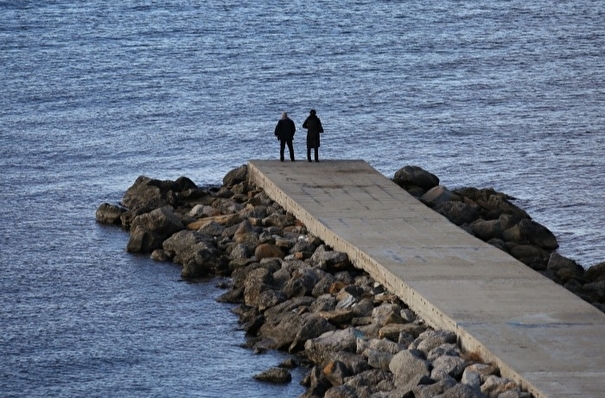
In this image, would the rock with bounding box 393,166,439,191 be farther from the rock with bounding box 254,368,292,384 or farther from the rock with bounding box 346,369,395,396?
the rock with bounding box 346,369,395,396

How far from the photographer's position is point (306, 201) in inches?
1233

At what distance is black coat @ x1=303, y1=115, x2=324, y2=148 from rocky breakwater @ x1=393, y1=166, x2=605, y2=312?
6.82 ft

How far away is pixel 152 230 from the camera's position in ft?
103

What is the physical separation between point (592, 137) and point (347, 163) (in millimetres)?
12928

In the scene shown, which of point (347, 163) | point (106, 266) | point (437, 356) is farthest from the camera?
point (347, 163)

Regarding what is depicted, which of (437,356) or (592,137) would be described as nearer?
(437,356)

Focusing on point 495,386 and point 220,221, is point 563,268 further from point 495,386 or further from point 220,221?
point 495,386

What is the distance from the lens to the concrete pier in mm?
20688

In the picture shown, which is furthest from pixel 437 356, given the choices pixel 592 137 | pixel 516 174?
pixel 592 137

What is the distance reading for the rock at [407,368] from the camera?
69.6 ft

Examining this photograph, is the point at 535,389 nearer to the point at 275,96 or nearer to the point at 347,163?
the point at 347,163

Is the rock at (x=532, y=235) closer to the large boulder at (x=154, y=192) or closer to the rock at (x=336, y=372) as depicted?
the large boulder at (x=154, y=192)

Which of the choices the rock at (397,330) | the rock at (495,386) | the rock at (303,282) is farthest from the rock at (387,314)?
the rock at (495,386)

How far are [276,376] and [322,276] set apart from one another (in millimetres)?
4340
